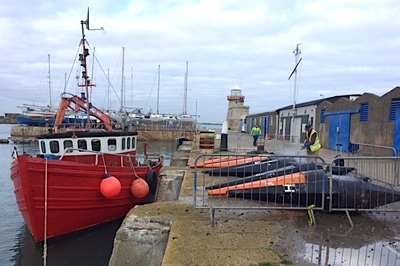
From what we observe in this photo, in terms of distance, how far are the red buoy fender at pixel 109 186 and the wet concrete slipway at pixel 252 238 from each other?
3476mm

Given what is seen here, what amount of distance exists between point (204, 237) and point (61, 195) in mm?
5645

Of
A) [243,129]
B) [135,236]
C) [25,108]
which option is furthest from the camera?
[25,108]

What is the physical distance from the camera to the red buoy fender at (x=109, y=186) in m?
9.22

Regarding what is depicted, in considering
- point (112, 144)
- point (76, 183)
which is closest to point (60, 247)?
point (76, 183)

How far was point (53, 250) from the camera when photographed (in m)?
8.89

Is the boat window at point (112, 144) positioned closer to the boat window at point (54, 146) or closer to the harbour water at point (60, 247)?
the boat window at point (54, 146)

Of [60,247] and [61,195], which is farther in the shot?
[60,247]

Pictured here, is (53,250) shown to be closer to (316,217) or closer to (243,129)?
(316,217)

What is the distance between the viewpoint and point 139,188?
1023cm

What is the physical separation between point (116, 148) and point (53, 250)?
388cm

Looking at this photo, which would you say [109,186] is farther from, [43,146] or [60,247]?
[43,146]

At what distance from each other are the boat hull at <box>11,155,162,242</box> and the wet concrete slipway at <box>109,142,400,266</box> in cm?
353

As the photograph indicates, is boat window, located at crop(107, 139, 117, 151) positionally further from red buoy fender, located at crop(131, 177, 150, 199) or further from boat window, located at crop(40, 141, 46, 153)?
boat window, located at crop(40, 141, 46, 153)

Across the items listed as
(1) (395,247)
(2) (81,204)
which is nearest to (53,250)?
(2) (81,204)
